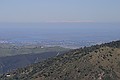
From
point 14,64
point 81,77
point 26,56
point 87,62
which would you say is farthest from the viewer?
point 26,56

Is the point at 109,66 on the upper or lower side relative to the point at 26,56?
upper

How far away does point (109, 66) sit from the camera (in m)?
58.8

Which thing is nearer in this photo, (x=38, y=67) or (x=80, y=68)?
(x=80, y=68)

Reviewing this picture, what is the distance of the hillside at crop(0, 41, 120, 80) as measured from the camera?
185 ft

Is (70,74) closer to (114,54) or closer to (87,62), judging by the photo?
(87,62)

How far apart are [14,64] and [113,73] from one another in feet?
395

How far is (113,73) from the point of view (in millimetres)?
56625

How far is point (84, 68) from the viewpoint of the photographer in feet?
192

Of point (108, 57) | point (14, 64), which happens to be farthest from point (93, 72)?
point (14, 64)

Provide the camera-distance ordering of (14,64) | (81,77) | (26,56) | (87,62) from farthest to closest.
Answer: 1. (26,56)
2. (14,64)
3. (87,62)
4. (81,77)

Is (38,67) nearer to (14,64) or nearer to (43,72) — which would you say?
(43,72)

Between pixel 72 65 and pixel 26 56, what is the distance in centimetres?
12559

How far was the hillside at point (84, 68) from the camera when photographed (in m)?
56.3

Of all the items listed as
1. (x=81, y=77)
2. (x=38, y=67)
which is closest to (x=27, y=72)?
(x=38, y=67)
